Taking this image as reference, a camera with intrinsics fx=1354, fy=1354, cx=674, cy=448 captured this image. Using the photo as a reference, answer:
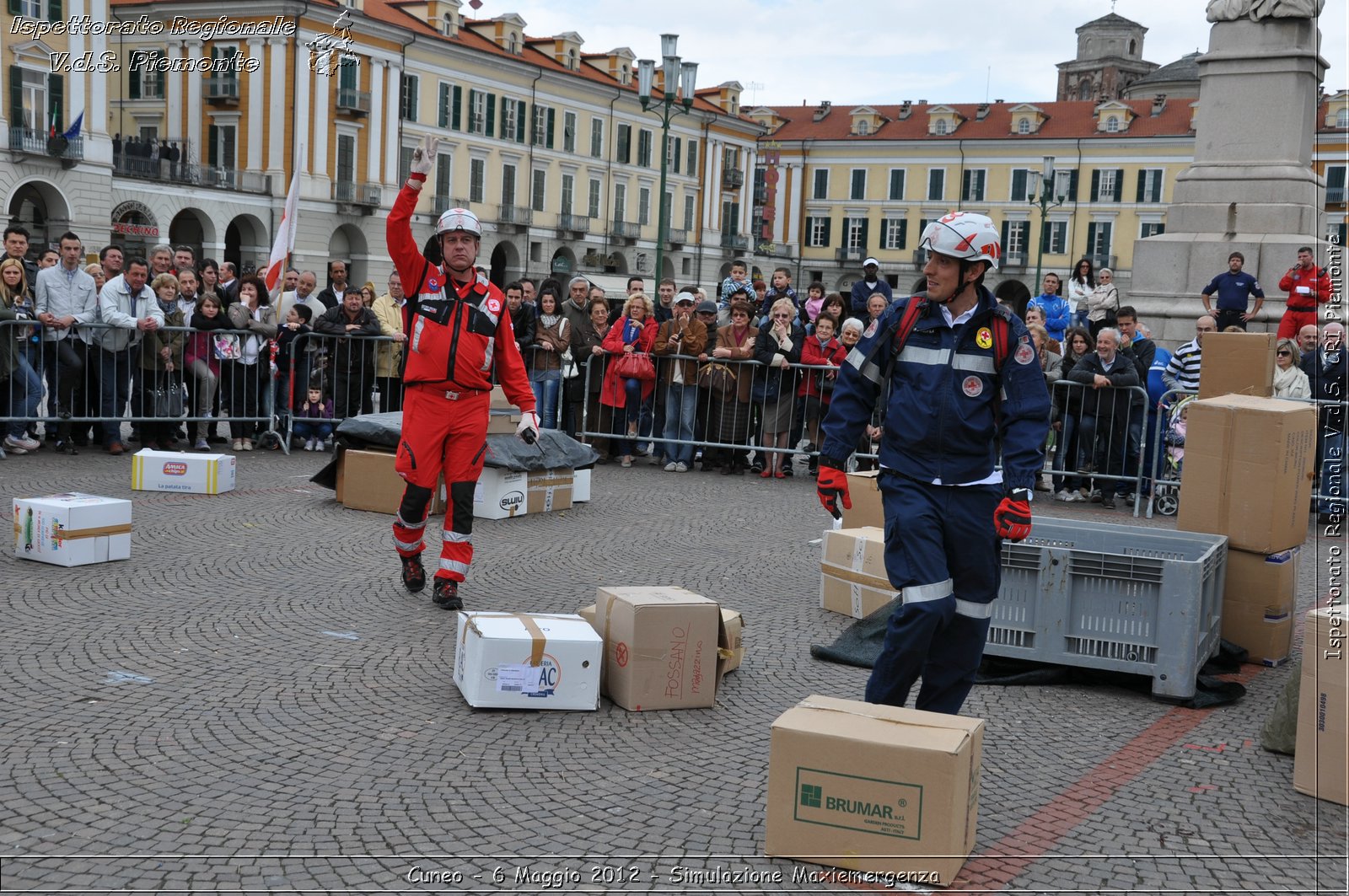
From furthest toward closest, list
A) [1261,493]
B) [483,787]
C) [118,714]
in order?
[1261,493] → [118,714] → [483,787]

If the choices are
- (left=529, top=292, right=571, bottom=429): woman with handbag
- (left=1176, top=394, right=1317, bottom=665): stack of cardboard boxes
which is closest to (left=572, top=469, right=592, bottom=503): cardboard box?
(left=529, top=292, right=571, bottom=429): woman with handbag

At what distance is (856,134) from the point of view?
94500 millimetres

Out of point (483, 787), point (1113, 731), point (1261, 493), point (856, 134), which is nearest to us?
point (483, 787)

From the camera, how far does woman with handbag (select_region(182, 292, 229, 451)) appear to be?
1382 cm

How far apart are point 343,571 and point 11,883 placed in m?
4.68

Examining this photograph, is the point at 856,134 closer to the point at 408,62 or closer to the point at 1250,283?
the point at 408,62

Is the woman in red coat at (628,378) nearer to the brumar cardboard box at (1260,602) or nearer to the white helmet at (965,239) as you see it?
the brumar cardboard box at (1260,602)

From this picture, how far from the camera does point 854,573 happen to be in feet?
26.2

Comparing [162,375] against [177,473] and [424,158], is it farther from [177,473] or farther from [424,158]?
[424,158]

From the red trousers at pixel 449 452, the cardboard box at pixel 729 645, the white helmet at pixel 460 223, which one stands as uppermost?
the white helmet at pixel 460 223

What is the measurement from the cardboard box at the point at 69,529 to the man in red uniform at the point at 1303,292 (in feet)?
39.7

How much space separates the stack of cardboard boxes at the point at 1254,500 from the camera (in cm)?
716

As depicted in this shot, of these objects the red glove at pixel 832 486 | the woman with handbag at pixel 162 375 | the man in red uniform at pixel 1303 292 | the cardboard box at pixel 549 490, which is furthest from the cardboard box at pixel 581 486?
the man in red uniform at pixel 1303 292

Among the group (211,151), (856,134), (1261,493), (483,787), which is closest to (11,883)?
(483,787)
